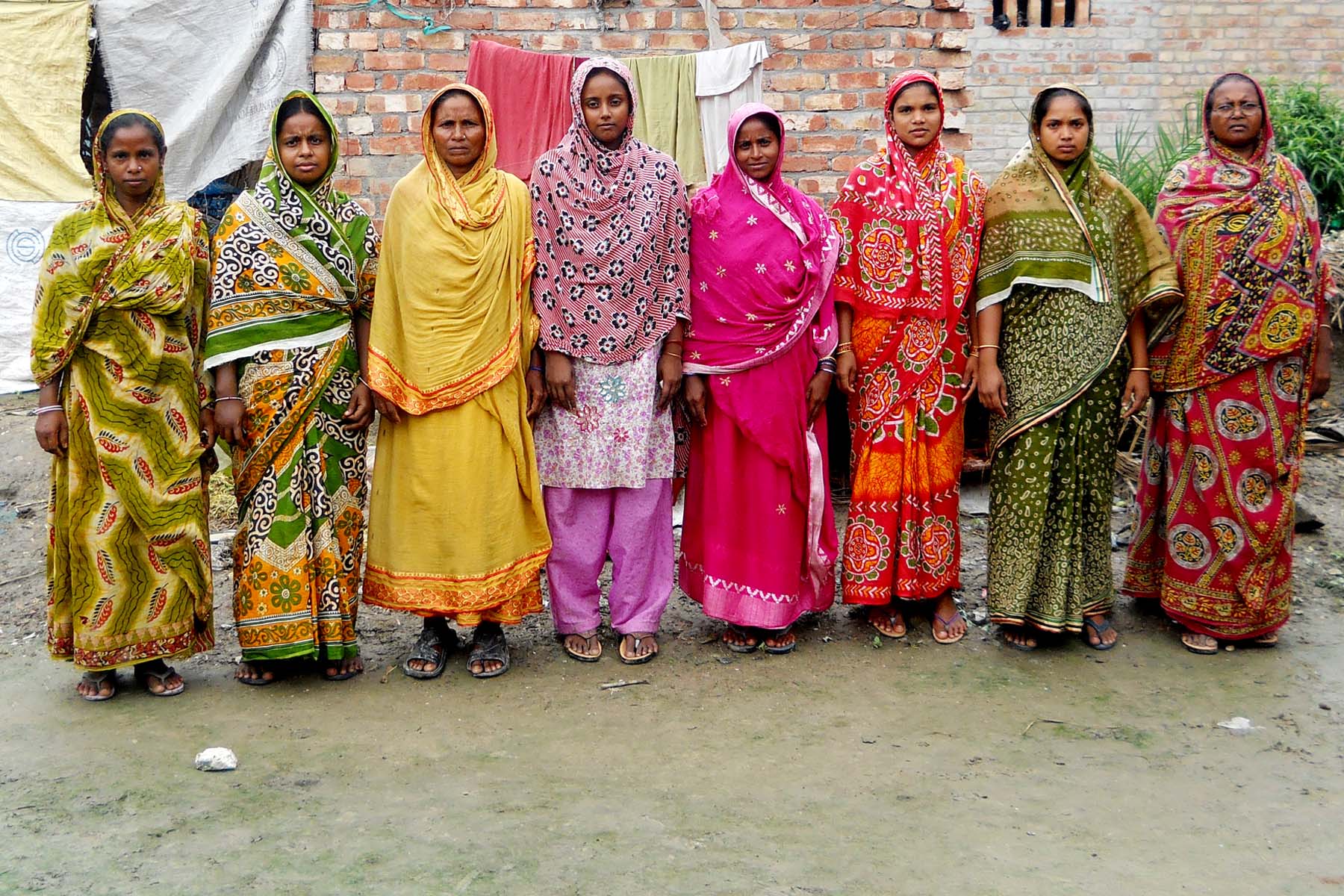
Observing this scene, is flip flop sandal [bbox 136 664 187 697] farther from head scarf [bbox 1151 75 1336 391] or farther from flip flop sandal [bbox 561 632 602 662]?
head scarf [bbox 1151 75 1336 391]

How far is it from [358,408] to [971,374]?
2.04 m

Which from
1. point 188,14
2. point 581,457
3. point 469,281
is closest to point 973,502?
point 581,457

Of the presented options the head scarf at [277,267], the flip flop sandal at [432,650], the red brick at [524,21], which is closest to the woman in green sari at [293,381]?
the head scarf at [277,267]

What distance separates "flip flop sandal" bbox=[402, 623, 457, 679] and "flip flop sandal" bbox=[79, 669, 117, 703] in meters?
0.89

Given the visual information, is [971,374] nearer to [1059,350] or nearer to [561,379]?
[1059,350]

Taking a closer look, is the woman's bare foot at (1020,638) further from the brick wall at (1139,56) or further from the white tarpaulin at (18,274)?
the brick wall at (1139,56)

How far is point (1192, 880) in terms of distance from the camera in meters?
2.47

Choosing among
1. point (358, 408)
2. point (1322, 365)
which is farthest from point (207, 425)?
point (1322, 365)

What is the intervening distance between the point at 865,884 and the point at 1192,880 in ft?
2.39

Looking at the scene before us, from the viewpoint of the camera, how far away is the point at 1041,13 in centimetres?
868

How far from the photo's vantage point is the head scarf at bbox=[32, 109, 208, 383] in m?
3.26

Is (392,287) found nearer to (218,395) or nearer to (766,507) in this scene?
(218,395)

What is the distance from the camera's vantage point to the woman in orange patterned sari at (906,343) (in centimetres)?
371

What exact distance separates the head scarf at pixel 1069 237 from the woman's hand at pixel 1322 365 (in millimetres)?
557
